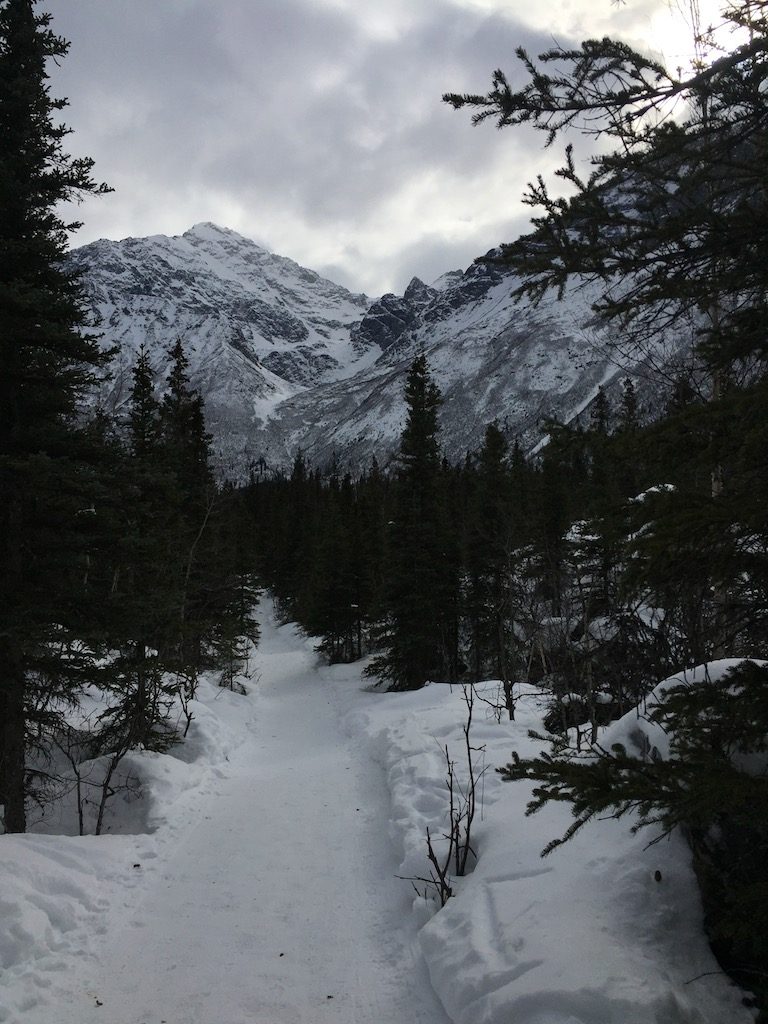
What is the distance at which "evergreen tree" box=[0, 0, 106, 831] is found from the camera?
307 inches

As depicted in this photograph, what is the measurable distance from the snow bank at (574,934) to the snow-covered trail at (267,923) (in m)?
0.48

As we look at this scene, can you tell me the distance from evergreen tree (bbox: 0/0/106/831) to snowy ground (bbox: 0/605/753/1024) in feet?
8.15

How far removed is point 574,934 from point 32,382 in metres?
9.27

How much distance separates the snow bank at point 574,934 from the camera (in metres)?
3.61

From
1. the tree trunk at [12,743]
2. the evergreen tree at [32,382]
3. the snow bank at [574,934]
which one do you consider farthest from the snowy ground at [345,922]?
the evergreen tree at [32,382]

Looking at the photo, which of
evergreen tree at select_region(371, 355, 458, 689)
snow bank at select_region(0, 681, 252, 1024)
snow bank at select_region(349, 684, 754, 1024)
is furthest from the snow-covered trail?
evergreen tree at select_region(371, 355, 458, 689)

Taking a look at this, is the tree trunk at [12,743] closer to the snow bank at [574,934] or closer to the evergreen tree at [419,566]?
the snow bank at [574,934]

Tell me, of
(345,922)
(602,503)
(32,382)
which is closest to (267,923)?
(345,922)

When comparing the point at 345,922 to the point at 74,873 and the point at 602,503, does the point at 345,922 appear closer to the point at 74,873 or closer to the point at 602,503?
the point at 74,873

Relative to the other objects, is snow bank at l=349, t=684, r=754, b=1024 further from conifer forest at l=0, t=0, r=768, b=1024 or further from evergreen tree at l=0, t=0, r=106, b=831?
evergreen tree at l=0, t=0, r=106, b=831

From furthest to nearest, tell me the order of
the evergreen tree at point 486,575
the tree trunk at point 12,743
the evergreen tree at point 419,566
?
the evergreen tree at point 486,575
the evergreen tree at point 419,566
the tree trunk at point 12,743

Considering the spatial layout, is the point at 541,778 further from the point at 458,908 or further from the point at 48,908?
the point at 48,908

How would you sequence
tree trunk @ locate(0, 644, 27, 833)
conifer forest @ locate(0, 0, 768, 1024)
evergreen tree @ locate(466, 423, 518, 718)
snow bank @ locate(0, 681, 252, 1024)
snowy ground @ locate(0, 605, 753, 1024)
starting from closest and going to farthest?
conifer forest @ locate(0, 0, 768, 1024), snowy ground @ locate(0, 605, 753, 1024), snow bank @ locate(0, 681, 252, 1024), tree trunk @ locate(0, 644, 27, 833), evergreen tree @ locate(466, 423, 518, 718)

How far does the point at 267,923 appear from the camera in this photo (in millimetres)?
5785
